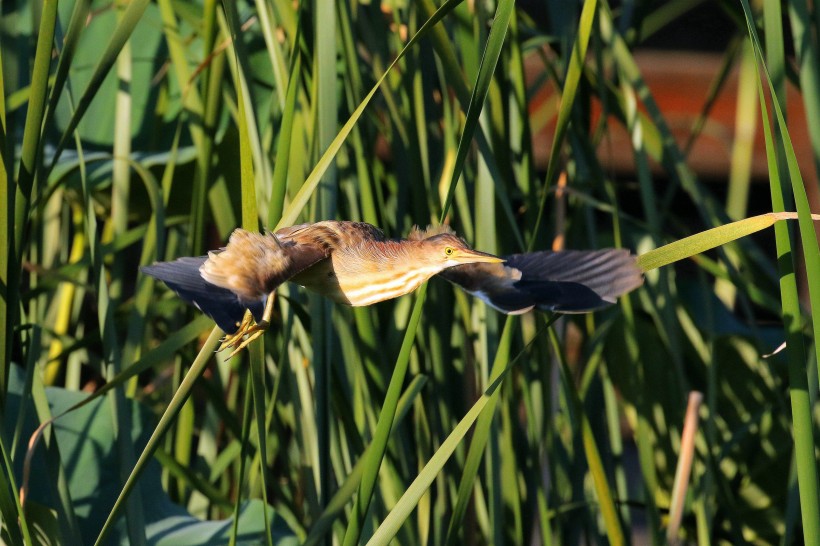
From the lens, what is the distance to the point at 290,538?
2.68 feet

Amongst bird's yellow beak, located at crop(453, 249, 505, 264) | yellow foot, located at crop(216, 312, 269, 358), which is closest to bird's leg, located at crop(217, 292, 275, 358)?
yellow foot, located at crop(216, 312, 269, 358)

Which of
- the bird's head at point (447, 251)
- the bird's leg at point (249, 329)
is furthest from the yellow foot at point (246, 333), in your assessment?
the bird's head at point (447, 251)

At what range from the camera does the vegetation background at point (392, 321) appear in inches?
22.2

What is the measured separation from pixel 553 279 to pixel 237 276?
0.20 metres

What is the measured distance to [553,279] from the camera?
2.09ft

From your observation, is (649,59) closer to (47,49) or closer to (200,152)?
(200,152)

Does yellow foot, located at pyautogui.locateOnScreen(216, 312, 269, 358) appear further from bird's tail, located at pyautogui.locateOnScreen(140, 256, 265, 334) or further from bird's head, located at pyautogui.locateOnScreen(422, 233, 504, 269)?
bird's head, located at pyautogui.locateOnScreen(422, 233, 504, 269)

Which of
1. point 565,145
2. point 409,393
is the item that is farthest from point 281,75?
point 565,145

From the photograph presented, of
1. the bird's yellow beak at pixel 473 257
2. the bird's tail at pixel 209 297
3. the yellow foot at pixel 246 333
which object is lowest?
the yellow foot at pixel 246 333

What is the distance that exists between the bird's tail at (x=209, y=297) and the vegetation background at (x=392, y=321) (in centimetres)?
2

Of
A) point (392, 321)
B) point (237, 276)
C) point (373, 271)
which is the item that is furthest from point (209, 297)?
point (392, 321)

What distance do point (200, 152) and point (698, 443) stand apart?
0.51 meters

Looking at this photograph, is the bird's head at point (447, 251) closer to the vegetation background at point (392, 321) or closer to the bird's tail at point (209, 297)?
the vegetation background at point (392, 321)

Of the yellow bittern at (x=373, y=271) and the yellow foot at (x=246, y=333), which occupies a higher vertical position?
the yellow bittern at (x=373, y=271)
